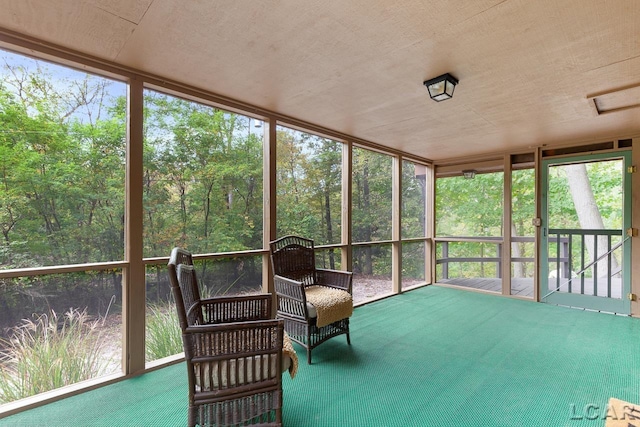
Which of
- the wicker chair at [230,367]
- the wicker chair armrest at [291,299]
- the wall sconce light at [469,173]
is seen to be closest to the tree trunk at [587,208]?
the wall sconce light at [469,173]

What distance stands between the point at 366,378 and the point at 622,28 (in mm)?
2807

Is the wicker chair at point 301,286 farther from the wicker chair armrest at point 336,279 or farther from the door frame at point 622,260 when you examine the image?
the door frame at point 622,260

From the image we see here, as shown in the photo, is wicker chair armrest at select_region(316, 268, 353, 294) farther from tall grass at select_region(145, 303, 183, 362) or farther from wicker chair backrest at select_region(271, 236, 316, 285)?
tall grass at select_region(145, 303, 183, 362)

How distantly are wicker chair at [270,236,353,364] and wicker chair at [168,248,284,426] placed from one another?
949 mm

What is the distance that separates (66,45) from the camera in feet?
6.52

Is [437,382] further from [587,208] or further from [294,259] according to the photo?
[587,208]

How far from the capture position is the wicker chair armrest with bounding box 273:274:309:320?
253 centimetres

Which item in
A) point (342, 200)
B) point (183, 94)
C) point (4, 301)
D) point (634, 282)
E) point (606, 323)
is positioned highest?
point (183, 94)

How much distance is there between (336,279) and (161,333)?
1.69 metres

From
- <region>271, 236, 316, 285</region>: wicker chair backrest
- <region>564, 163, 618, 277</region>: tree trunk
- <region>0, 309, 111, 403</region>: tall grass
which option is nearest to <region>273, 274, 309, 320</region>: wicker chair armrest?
<region>271, 236, 316, 285</region>: wicker chair backrest

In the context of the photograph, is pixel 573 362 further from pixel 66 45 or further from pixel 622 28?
pixel 66 45

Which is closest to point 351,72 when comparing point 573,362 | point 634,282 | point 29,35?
point 29,35

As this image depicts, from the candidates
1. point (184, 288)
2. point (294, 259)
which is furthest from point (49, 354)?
point (294, 259)

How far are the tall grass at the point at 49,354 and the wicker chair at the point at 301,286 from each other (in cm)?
144
